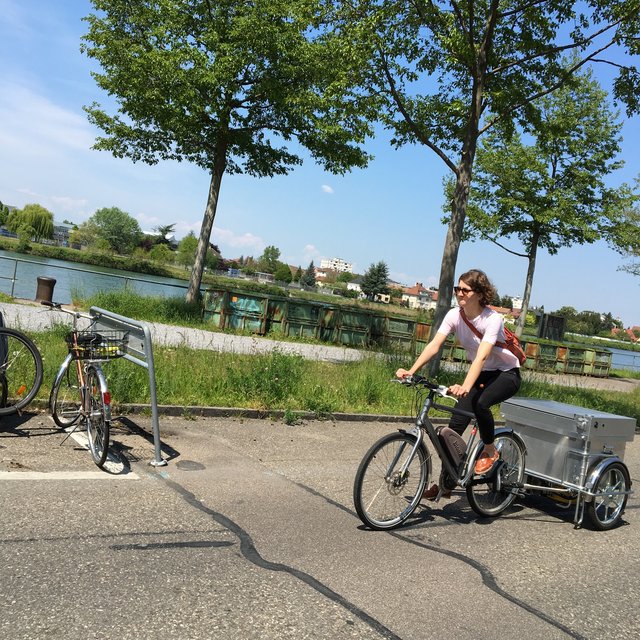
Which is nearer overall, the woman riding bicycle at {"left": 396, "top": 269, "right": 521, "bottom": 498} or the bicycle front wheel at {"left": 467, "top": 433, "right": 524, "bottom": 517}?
the woman riding bicycle at {"left": 396, "top": 269, "right": 521, "bottom": 498}

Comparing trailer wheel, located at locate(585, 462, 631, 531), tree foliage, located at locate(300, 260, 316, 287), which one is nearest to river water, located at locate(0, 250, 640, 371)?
trailer wheel, located at locate(585, 462, 631, 531)

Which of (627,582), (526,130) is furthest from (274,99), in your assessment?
(627,582)

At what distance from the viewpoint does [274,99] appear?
63.5ft

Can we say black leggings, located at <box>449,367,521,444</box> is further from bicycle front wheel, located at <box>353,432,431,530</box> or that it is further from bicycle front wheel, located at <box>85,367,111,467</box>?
bicycle front wheel, located at <box>85,367,111,467</box>

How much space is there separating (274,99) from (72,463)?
16042 mm

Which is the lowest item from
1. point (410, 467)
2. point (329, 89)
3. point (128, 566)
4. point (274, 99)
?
point (128, 566)

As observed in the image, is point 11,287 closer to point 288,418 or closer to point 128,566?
point 288,418

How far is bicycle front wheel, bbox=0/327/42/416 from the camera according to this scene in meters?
5.80

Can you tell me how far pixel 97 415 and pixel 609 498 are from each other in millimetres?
4461

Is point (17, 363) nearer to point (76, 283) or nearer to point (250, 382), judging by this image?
point (250, 382)

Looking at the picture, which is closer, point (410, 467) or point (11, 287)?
point (410, 467)

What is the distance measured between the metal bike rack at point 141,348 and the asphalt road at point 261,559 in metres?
0.23

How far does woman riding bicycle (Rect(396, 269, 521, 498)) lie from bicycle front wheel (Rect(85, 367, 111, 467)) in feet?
8.06

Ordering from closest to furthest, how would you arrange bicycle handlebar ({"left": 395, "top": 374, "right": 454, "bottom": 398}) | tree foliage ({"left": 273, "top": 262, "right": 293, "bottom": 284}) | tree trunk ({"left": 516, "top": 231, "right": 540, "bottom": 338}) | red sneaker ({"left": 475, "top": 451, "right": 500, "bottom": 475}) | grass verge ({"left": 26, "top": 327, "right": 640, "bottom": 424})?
bicycle handlebar ({"left": 395, "top": 374, "right": 454, "bottom": 398})
red sneaker ({"left": 475, "top": 451, "right": 500, "bottom": 475})
grass verge ({"left": 26, "top": 327, "right": 640, "bottom": 424})
tree trunk ({"left": 516, "top": 231, "right": 540, "bottom": 338})
tree foliage ({"left": 273, "top": 262, "right": 293, "bottom": 284})
